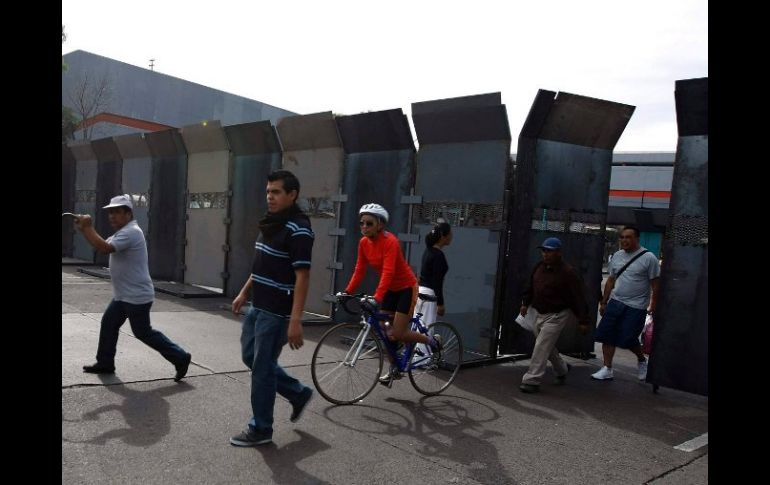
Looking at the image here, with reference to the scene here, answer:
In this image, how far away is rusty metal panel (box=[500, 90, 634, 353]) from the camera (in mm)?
7418

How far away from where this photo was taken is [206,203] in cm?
1187

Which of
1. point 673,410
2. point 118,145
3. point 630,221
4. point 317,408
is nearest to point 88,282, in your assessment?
point 118,145

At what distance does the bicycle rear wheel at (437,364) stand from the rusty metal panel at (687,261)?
212 centimetres

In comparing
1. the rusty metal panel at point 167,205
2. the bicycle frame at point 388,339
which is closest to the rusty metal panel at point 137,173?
the rusty metal panel at point 167,205

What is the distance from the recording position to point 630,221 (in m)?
25.7

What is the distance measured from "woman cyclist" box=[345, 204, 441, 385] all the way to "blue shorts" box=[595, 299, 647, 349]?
7.84 feet

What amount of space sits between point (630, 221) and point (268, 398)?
79.4 ft

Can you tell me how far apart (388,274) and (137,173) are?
10396 millimetres

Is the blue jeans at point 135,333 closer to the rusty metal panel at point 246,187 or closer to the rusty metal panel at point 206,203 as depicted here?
the rusty metal panel at point 246,187

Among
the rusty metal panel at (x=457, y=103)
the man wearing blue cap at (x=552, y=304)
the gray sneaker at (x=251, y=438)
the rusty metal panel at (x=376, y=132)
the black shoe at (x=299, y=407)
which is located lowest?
the gray sneaker at (x=251, y=438)

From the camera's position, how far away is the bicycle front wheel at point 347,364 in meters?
5.12

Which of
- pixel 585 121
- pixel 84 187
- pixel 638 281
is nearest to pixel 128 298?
pixel 638 281
